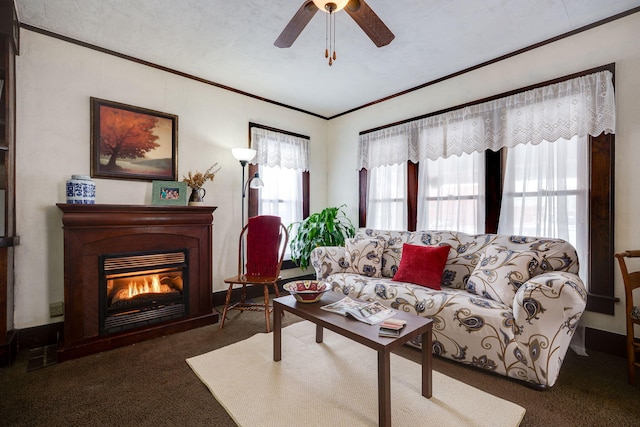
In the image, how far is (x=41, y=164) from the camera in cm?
252

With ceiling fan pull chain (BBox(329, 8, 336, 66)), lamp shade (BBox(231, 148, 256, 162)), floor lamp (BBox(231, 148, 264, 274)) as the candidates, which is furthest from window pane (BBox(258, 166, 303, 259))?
→ ceiling fan pull chain (BBox(329, 8, 336, 66))

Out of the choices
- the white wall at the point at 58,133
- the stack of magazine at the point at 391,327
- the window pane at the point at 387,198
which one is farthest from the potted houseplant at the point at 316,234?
the stack of magazine at the point at 391,327

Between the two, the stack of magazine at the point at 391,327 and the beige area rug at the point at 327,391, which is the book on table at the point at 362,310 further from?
the beige area rug at the point at 327,391

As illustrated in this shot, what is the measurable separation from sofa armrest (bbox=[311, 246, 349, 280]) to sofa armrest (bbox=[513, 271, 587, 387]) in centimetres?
175

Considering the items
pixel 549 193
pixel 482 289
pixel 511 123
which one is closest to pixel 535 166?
pixel 549 193

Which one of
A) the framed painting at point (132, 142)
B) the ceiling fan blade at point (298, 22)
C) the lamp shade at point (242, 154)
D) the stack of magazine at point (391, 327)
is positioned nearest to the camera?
the stack of magazine at point (391, 327)

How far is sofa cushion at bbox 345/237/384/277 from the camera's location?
3150mm

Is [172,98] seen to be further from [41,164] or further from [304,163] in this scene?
[304,163]

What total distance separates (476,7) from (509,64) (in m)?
0.99

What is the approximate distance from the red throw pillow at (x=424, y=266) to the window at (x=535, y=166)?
2.30 feet

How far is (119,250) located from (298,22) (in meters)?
2.32

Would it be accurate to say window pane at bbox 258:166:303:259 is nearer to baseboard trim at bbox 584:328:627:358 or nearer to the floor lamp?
the floor lamp

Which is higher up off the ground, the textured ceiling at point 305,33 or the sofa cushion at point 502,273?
the textured ceiling at point 305,33

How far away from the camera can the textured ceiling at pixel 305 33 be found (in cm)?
222
